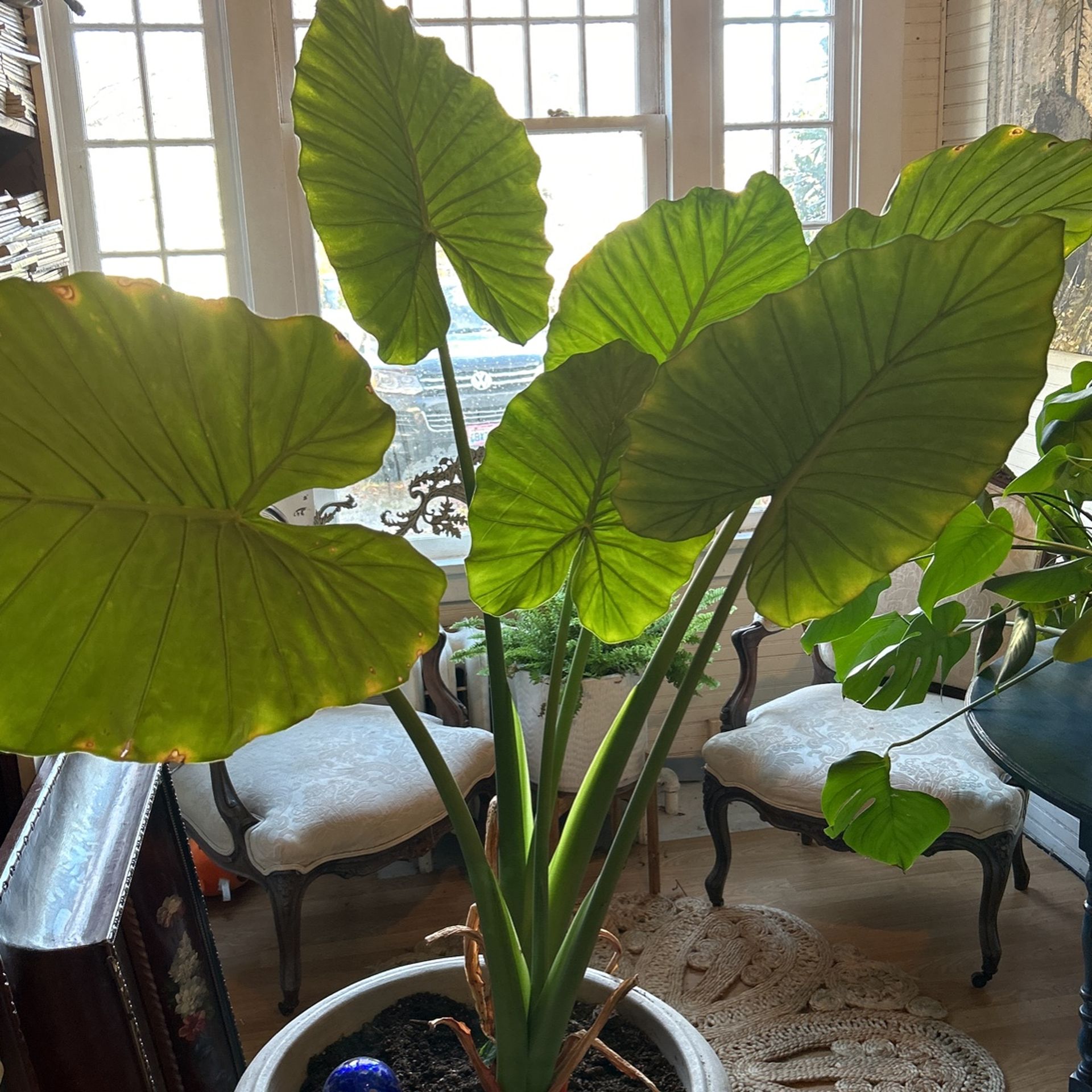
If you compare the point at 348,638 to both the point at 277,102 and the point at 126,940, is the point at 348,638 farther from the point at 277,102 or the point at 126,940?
the point at 277,102

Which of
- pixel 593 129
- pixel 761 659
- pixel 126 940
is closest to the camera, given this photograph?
pixel 126 940

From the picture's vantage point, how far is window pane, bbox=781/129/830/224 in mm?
2908

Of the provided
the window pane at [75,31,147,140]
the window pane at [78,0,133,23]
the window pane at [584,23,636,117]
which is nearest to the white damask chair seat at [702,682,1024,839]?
the window pane at [584,23,636,117]

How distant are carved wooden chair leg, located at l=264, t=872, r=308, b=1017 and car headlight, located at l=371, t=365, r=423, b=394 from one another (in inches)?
53.2

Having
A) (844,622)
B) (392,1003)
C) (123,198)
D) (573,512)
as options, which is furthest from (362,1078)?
(123,198)

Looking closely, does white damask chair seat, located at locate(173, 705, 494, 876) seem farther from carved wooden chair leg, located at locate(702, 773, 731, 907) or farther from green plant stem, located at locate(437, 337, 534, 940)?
green plant stem, located at locate(437, 337, 534, 940)

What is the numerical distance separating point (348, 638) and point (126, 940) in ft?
2.87

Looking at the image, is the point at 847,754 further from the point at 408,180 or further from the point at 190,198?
the point at 190,198

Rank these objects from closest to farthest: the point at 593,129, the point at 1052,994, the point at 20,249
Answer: the point at 20,249 → the point at 1052,994 → the point at 593,129

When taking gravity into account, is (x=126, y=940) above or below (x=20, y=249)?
below

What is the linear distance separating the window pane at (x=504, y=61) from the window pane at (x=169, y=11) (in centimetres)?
69

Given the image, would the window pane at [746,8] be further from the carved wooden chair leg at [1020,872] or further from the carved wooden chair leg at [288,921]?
the carved wooden chair leg at [288,921]

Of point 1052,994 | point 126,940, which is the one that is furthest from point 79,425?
point 1052,994

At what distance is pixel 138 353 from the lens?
55cm
